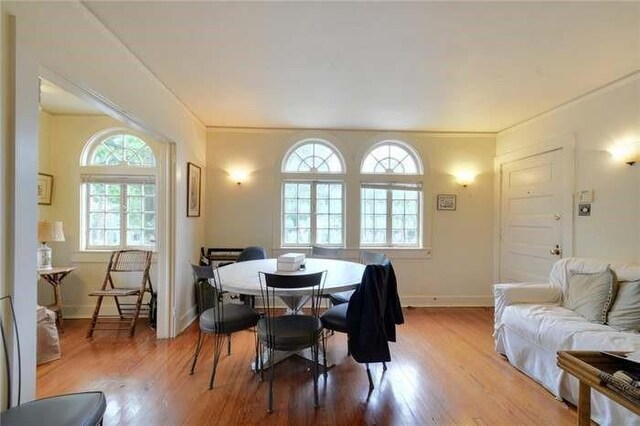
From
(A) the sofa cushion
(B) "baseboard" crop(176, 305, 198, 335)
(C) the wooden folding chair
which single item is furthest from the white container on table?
(A) the sofa cushion

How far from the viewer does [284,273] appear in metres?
2.60

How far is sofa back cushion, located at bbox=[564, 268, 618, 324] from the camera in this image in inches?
93.7

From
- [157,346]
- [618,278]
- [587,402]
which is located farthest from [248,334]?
[618,278]

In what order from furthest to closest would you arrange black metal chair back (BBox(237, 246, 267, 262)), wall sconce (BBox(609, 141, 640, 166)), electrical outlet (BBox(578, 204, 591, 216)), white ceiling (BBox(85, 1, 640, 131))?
black metal chair back (BBox(237, 246, 267, 262)) < electrical outlet (BBox(578, 204, 591, 216)) < wall sconce (BBox(609, 141, 640, 166)) < white ceiling (BBox(85, 1, 640, 131))

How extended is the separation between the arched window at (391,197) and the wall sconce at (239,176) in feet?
5.37

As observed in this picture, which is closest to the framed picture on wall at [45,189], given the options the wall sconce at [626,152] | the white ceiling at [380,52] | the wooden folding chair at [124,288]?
the wooden folding chair at [124,288]

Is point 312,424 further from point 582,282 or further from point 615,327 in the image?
point 582,282

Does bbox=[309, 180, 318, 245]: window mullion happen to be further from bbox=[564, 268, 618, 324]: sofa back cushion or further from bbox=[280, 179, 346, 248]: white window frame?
bbox=[564, 268, 618, 324]: sofa back cushion

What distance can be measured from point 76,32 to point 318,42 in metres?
1.44

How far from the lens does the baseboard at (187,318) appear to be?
11.3ft

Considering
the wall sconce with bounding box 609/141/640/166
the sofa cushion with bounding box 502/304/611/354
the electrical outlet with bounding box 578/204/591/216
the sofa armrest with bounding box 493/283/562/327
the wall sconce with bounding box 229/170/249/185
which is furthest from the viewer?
the wall sconce with bounding box 229/170/249/185

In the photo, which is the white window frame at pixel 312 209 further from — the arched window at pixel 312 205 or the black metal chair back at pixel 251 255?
the black metal chair back at pixel 251 255

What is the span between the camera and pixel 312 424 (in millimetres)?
1928

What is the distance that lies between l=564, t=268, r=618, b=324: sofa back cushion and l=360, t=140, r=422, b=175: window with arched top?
2.35 m
